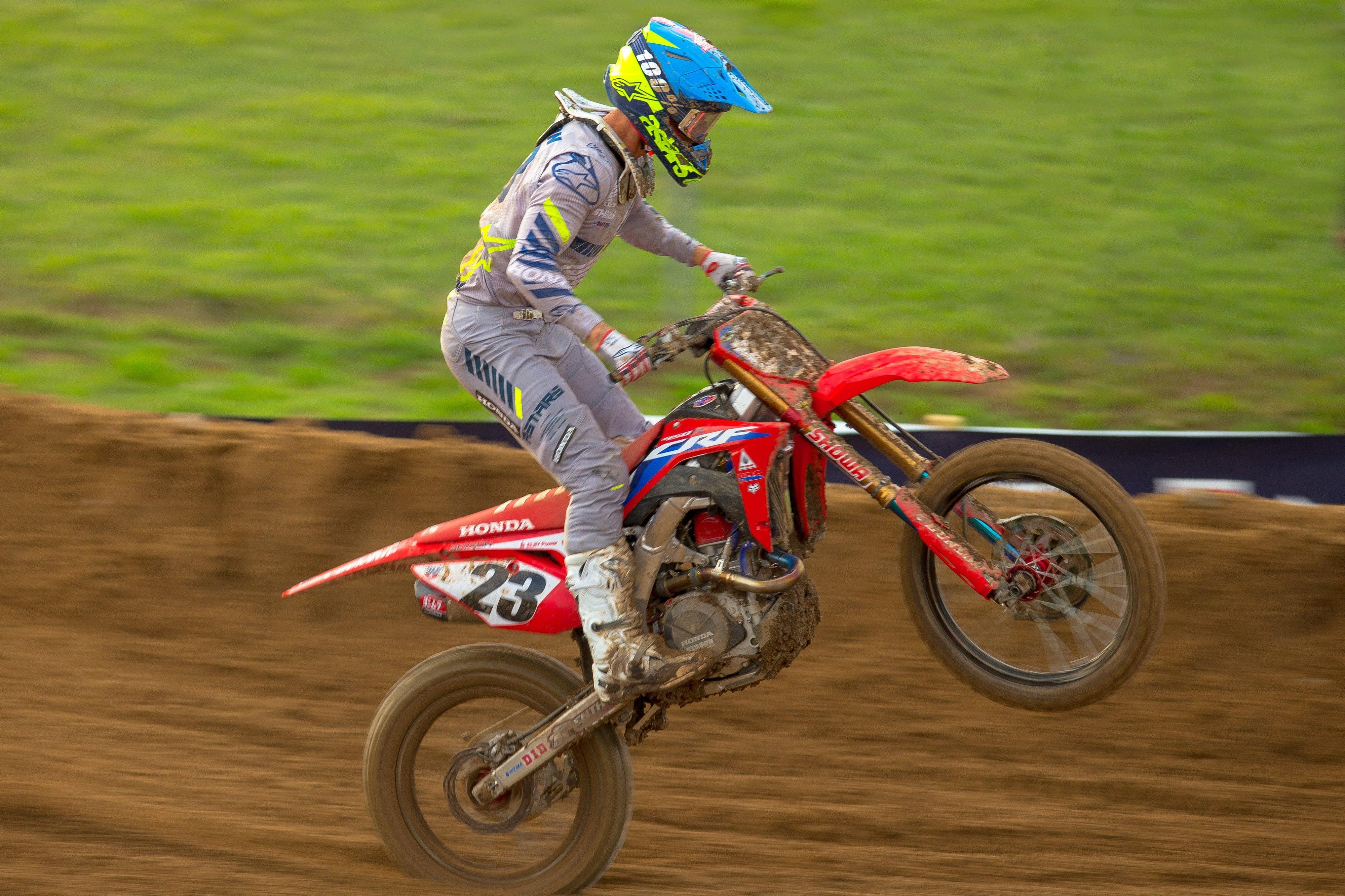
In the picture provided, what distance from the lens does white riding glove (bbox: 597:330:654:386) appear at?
12.6 feet

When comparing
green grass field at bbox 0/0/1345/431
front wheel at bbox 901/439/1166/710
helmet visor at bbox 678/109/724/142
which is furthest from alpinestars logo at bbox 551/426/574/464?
green grass field at bbox 0/0/1345/431

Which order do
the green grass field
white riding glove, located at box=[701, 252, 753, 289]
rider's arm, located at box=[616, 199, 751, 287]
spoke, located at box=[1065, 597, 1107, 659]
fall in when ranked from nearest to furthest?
spoke, located at box=[1065, 597, 1107, 659] < white riding glove, located at box=[701, 252, 753, 289] < rider's arm, located at box=[616, 199, 751, 287] < the green grass field

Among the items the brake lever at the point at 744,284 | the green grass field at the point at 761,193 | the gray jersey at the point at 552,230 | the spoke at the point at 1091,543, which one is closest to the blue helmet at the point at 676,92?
the gray jersey at the point at 552,230

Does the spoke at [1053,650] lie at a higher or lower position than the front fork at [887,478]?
lower

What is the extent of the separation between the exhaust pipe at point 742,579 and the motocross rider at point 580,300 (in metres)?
0.16

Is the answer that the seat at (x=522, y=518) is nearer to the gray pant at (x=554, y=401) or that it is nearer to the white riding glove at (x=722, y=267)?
the gray pant at (x=554, y=401)

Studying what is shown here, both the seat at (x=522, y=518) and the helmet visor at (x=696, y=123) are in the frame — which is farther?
the seat at (x=522, y=518)

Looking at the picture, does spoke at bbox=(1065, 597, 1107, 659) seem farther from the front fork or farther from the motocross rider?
the motocross rider

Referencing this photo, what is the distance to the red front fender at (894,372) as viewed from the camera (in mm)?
4039

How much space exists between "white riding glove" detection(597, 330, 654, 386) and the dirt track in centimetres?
191

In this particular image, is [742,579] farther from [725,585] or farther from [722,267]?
[722,267]

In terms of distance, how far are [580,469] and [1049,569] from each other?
1.54m

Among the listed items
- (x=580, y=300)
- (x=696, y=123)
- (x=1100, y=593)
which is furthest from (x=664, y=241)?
(x=1100, y=593)

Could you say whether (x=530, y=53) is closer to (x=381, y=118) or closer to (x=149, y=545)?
(x=381, y=118)
